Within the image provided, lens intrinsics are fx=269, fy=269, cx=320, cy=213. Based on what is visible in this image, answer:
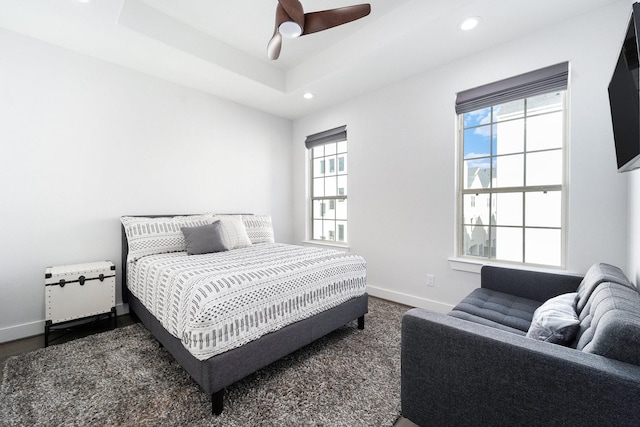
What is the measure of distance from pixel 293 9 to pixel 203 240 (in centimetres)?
218

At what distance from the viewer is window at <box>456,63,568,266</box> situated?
236 centimetres

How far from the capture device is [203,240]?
2.79 meters

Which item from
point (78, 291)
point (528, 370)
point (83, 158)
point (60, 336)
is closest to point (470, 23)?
point (528, 370)

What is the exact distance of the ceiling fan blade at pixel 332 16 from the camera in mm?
1804

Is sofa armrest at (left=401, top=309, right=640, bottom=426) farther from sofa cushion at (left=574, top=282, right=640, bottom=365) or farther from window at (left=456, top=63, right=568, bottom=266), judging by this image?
window at (left=456, top=63, right=568, bottom=266)

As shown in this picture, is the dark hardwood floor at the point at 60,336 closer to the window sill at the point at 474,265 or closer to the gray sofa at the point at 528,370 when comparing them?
the gray sofa at the point at 528,370

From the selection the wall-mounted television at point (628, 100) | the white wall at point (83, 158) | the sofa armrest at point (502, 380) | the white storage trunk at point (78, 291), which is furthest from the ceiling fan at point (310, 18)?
the white storage trunk at point (78, 291)

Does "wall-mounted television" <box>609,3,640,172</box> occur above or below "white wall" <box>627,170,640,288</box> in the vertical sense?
above

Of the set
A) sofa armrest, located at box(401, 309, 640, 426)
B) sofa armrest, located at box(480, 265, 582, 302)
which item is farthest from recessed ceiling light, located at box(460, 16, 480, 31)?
sofa armrest, located at box(401, 309, 640, 426)

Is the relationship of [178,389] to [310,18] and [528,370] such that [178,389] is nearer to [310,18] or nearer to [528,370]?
[528,370]

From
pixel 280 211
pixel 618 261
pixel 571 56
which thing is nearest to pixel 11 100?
pixel 280 211

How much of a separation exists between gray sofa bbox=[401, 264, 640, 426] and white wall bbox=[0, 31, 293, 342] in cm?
319

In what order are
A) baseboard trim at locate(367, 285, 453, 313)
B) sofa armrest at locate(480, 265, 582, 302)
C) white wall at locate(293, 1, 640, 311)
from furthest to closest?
baseboard trim at locate(367, 285, 453, 313) → white wall at locate(293, 1, 640, 311) → sofa armrest at locate(480, 265, 582, 302)

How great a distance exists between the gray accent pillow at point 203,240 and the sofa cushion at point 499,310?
2.25m
